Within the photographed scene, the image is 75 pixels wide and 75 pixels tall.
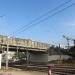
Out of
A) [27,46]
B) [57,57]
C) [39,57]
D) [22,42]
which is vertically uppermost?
[22,42]

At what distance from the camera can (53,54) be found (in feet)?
342

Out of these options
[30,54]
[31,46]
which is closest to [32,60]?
[30,54]

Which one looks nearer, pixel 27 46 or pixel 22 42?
pixel 22 42

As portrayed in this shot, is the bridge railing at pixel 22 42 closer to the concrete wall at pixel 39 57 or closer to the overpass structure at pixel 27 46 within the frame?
the overpass structure at pixel 27 46

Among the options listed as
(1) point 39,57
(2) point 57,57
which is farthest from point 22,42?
(1) point 39,57

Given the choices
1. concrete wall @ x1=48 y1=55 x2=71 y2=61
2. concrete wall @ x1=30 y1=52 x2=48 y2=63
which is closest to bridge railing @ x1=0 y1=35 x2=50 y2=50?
concrete wall @ x1=48 y1=55 x2=71 y2=61

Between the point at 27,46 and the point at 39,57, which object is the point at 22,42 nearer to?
Result: the point at 27,46

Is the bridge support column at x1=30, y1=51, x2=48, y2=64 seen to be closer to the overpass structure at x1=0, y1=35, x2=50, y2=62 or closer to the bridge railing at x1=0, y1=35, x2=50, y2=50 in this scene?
the overpass structure at x1=0, y1=35, x2=50, y2=62

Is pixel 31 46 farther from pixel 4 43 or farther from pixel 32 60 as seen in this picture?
pixel 32 60

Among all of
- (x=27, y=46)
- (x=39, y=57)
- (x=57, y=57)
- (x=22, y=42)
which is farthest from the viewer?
(x=39, y=57)

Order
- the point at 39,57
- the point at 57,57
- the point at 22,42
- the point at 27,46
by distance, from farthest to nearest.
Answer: the point at 39,57, the point at 57,57, the point at 27,46, the point at 22,42

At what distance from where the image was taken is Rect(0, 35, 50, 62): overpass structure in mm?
71950

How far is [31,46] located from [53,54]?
65.6ft

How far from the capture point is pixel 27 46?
84.1 m
